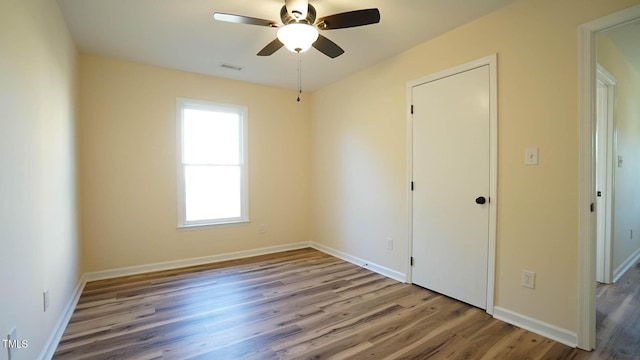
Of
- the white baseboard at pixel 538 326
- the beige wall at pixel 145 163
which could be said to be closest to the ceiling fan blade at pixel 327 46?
the beige wall at pixel 145 163

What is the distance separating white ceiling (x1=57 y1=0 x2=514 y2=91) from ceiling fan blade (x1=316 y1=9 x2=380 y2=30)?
274 mm

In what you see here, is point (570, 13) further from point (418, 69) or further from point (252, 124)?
point (252, 124)

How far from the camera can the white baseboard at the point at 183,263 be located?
11.2 ft

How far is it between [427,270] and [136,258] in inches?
134

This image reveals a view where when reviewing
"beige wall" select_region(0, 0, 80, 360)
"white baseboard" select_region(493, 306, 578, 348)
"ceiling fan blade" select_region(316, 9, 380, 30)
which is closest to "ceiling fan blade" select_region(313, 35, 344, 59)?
"ceiling fan blade" select_region(316, 9, 380, 30)

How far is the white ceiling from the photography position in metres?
2.36

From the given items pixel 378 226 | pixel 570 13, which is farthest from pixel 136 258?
pixel 570 13

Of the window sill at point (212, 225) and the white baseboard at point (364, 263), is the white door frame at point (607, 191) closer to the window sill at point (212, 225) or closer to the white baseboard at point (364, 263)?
the white baseboard at point (364, 263)

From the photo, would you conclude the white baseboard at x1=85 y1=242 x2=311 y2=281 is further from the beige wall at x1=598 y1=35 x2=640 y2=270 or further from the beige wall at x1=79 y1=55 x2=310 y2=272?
the beige wall at x1=598 y1=35 x2=640 y2=270

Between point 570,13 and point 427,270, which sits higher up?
point 570,13

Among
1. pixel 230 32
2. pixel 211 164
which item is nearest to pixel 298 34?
pixel 230 32

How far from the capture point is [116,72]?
3.46m

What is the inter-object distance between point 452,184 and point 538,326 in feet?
4.19

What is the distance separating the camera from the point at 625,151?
11.3 ft
